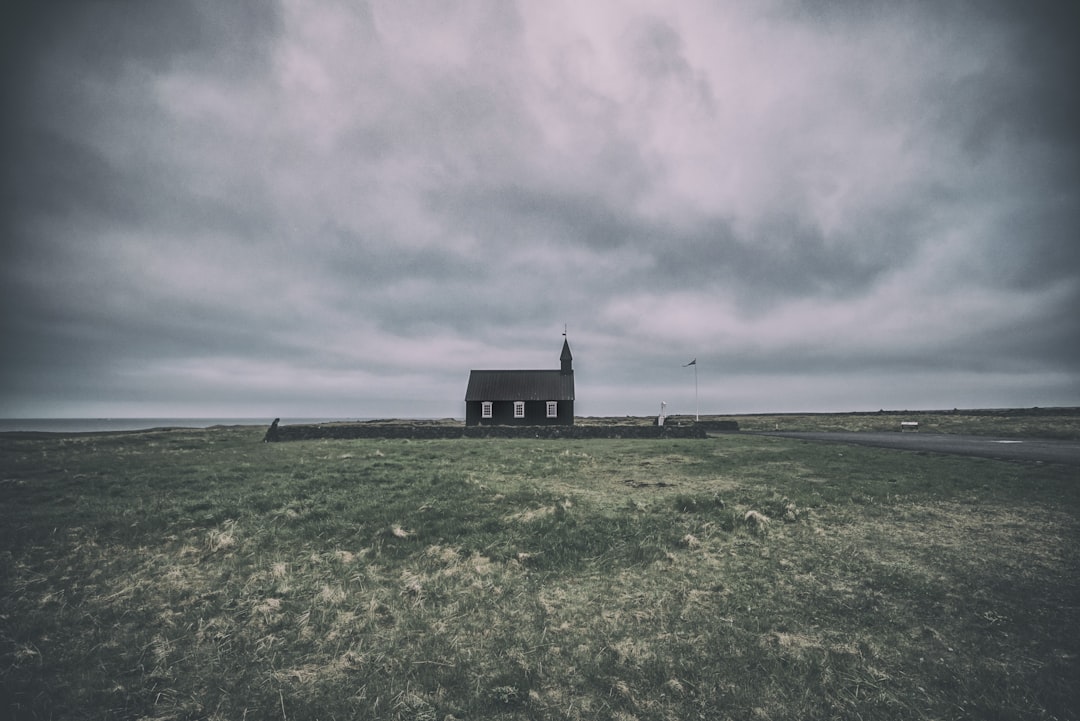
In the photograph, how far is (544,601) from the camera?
769cm

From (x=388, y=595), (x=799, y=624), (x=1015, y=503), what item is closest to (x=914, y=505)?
(x=1015, y=503)

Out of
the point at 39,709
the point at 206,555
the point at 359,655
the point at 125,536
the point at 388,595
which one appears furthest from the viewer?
the point at 125,536

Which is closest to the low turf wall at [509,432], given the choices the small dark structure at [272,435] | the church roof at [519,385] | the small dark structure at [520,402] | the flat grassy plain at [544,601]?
the small dark structure at [272,435]

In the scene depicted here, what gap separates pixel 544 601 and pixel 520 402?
38.9m

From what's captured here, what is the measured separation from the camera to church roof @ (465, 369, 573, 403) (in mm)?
46688

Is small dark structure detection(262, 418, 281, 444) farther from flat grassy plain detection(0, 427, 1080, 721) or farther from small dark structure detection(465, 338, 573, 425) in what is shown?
flat grassy plain detection(0, 427, 1080, 721)

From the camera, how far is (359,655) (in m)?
6.33

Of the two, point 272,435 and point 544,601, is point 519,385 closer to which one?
point 272,435

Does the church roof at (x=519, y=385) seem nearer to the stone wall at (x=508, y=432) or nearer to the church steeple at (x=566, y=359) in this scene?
the church steeple at (x=566, y=359)

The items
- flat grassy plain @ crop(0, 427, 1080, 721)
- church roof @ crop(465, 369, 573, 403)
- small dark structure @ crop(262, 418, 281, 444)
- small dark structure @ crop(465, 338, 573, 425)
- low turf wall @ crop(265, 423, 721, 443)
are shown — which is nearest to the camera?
flat grassy plain @ crop(0, 427, 1080, 721)

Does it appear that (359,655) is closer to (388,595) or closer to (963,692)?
(388,595)

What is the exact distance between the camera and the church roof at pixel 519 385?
153 feet

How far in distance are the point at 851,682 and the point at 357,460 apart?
19329 millimetres

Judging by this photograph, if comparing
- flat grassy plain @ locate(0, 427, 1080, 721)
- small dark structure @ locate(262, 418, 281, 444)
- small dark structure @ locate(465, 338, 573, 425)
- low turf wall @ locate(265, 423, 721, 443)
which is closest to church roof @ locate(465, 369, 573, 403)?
small dark structure @ locate(465, 338, 573, 425)
